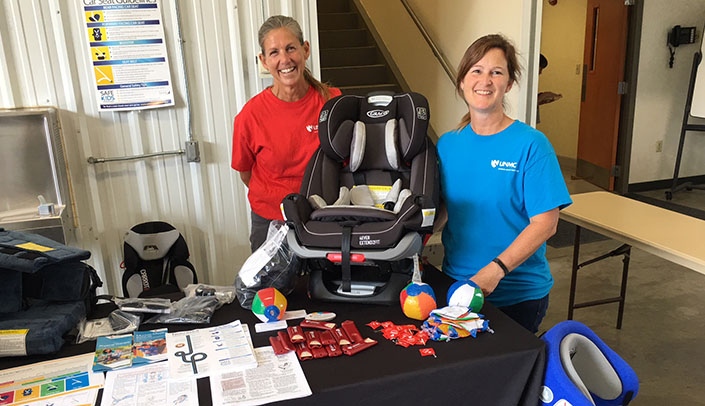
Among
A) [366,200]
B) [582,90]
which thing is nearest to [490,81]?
[366,200]

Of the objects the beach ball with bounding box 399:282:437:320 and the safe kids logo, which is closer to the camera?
the beach ball with bounding box 399:282:437:320

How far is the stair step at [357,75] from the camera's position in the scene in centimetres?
500

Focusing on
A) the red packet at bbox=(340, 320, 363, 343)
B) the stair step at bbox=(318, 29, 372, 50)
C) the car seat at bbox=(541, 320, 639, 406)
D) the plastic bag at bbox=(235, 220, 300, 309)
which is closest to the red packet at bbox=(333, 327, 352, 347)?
the red packet at bbox=(340, 320, 363, 343)

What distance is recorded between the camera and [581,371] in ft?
4.59

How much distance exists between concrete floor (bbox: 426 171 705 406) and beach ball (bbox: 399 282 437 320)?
63.1 inches

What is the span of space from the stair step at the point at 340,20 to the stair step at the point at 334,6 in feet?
0.61

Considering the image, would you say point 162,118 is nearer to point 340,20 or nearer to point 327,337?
point 327,337

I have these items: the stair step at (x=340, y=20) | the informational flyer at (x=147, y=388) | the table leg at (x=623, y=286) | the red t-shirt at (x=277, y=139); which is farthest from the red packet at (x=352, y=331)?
the stair step at (x=340, y=20)

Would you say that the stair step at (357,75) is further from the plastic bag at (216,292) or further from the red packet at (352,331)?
the red packet at (352,331)

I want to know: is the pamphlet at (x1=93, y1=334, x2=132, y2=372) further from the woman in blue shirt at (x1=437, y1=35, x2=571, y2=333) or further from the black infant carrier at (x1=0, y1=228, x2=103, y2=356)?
the woman in blue shirt at (x1=437, y1=35, x2=571, y2=333)

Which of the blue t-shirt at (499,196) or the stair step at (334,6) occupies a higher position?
the stair step at (334,6)

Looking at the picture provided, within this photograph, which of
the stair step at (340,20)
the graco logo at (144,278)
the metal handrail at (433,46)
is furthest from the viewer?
the stair step at (340,20)

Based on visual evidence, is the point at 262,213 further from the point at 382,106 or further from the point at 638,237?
the point at 638,237

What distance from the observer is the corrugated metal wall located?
246 cm
